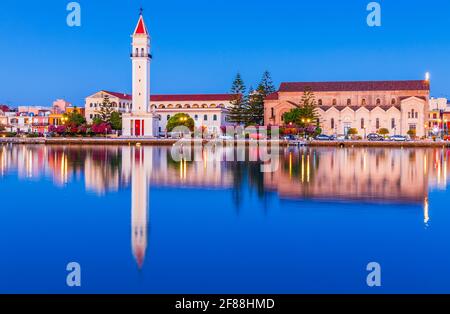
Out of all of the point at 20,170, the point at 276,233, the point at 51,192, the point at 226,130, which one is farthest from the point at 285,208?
the point at 226,130

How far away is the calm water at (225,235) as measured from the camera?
7680 millimetres

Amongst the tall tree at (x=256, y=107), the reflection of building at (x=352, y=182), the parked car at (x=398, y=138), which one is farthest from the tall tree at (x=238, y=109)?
the reflection of building at (x=352, y=182)

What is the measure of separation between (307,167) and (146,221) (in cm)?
1466

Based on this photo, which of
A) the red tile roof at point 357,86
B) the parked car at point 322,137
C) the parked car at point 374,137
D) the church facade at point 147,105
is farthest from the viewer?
the red tile roof at point 357,86

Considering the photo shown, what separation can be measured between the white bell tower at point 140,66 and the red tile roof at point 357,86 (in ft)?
51.6

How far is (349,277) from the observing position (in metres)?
7.82

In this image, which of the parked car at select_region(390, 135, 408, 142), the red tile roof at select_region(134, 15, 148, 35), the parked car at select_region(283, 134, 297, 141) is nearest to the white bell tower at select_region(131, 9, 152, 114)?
the red tile roof at select_region(134, 15, 148, 35)

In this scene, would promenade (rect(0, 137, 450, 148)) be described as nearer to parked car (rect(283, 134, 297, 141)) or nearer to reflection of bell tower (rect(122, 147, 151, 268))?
parked car (rect(283, 134, 297, 141))

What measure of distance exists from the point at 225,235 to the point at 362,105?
52.9 meters

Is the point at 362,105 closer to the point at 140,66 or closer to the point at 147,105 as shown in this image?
the point at 147,105

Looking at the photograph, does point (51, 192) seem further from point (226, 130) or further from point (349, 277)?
point (226, 130)

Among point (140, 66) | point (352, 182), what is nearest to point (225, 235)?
point (352, 182)

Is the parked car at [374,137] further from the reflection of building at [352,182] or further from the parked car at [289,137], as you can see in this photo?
the reflection of building at [352,182]

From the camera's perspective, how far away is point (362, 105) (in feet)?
199
